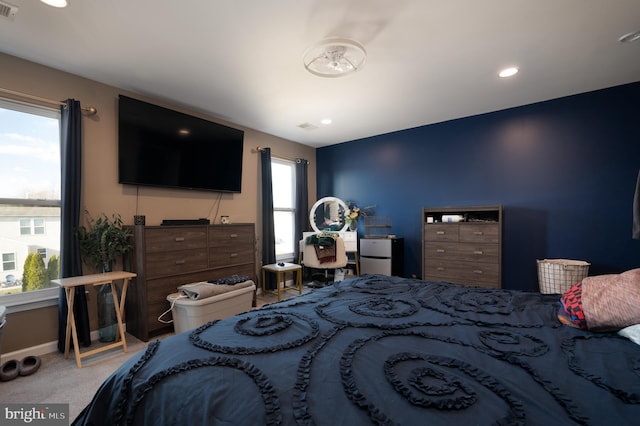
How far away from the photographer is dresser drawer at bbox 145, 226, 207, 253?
9.29 feet

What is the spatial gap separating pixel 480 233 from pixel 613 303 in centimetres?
240

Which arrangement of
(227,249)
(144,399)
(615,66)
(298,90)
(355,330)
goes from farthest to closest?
(227,249) → (298,90) → (615,66) → (355,330) → (144,399)

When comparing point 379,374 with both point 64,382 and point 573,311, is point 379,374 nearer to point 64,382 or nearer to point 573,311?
point 573,311

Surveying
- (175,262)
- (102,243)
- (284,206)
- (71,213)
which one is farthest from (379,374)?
(284,206)

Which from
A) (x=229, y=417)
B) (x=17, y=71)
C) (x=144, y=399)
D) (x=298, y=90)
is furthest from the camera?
(x=298, y=90)

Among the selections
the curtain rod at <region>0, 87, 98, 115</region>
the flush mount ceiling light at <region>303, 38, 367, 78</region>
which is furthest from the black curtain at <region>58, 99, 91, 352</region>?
the flush mount ceiling light at <region>303, 38, 367, 78</region>

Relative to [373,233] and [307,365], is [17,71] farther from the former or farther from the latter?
[373,233]

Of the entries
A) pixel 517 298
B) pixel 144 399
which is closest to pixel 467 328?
pixel 517 298

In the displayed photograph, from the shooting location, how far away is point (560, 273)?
3146 millimetres

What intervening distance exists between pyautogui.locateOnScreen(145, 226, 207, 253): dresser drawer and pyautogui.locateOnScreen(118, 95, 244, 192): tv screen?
631 mm

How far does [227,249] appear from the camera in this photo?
11.5 feet

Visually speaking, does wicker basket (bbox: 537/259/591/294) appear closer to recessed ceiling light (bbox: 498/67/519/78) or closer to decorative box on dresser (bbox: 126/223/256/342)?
recessed ceiling light (bbox: 498/67/519/78)

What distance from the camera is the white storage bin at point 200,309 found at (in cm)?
276

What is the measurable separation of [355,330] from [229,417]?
658 millimetres
